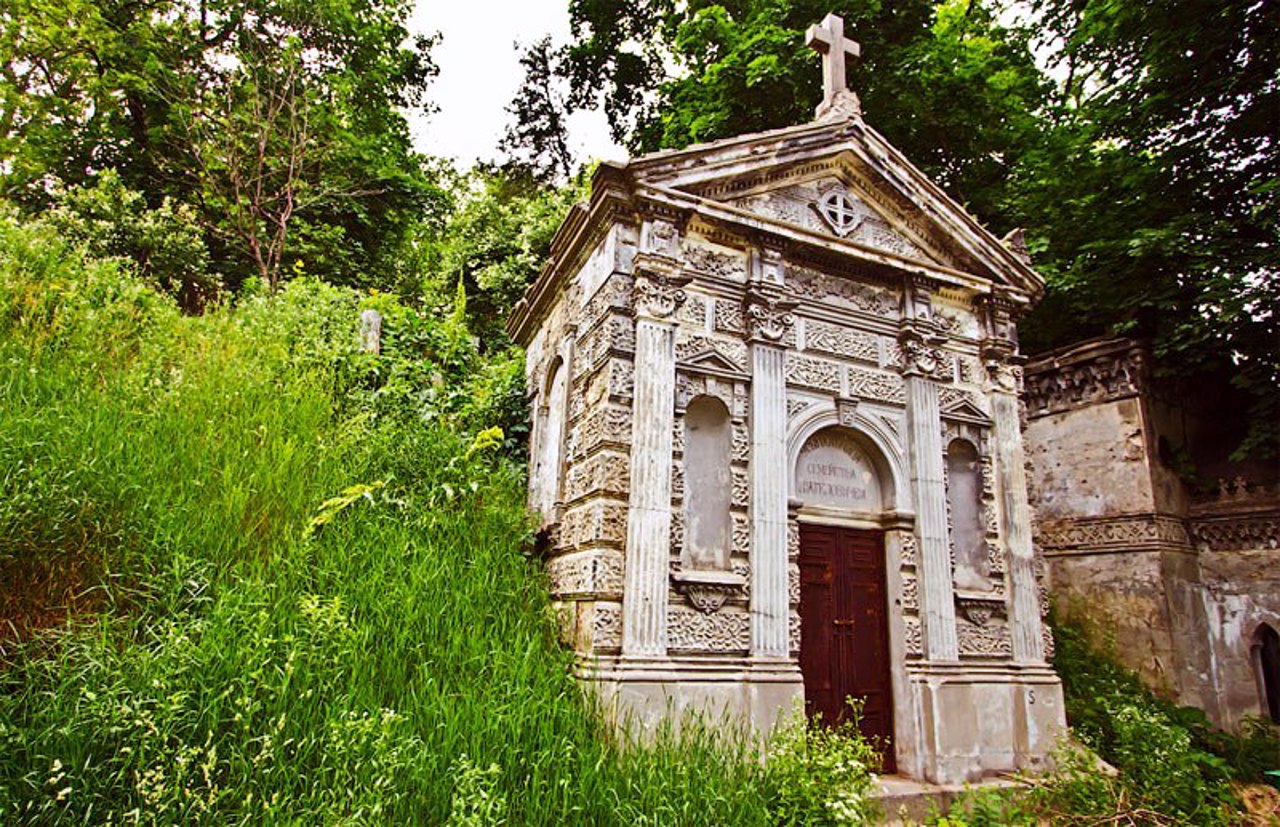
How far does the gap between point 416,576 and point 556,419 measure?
2.83 metres

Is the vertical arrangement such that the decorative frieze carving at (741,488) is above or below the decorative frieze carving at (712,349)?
below

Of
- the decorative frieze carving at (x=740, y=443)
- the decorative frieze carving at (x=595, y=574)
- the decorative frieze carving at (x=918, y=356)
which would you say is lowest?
the decorative frieze carving at (x=595, y=574)

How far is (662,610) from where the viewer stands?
5.84 meters

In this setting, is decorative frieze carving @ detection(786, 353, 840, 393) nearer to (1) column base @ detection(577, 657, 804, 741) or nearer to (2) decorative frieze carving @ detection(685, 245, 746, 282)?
(2) decorative frieze carving @ detection(685, 245, 746, 282)

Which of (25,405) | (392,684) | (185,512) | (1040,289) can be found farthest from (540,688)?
(1040,289)

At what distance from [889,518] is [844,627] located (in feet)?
4.15

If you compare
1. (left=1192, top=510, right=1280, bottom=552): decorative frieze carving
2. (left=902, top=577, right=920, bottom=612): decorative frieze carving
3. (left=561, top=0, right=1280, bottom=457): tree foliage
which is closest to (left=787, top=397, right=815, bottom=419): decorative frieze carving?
(left=902, top=577, right=920, bottom=612): decorative frieze carving

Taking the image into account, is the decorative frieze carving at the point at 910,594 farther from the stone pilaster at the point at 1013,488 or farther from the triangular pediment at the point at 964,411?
the triangular pediment at the point at 964,411

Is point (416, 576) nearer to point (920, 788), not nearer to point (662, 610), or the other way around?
point (662, 610)

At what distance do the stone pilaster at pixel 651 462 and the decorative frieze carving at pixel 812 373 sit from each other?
137 centimetres

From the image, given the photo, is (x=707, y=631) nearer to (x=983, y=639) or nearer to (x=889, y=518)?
(x=889, y=518)

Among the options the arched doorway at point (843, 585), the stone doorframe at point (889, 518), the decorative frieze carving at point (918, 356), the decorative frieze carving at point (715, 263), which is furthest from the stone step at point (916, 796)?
the decorative frieze carving at point (715, 263)

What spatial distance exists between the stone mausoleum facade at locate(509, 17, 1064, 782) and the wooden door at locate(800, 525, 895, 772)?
0.02 metres

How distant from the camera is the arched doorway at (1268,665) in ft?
31.0
